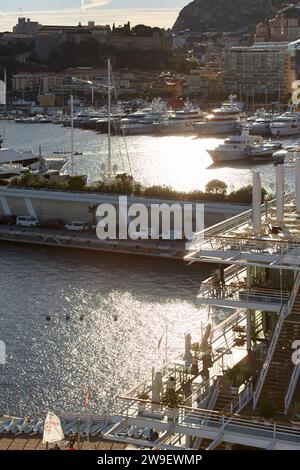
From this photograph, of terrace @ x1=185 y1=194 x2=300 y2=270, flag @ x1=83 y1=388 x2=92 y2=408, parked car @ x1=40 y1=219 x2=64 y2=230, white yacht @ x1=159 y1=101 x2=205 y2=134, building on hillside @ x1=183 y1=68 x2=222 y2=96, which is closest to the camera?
terrace @ x1=185 y1=194 x2=300 y2=270

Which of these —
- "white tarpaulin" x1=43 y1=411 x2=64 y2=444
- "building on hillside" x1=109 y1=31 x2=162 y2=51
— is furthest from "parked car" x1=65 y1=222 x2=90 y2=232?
"building on hillside" x1=109 y1=31 x2=162 y2=51

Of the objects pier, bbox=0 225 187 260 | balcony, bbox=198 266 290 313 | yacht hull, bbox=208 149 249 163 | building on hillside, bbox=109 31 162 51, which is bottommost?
pier, bbox=0 225 187 260

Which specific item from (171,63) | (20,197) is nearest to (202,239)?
(20,197)

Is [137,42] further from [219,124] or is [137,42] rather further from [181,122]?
[219,124]

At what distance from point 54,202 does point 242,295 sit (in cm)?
1467

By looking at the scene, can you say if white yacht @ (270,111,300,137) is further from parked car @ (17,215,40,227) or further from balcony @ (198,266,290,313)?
balcony @ (198,266,290,313)

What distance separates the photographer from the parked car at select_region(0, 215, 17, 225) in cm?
2110

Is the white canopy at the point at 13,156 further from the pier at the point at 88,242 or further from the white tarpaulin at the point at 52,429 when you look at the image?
the white tarpaulin at the point at 52,429

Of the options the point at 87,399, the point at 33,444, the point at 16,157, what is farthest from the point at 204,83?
the point at 33,444

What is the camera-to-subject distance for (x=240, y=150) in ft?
115

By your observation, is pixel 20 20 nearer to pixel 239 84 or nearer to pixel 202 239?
pixel 239 84

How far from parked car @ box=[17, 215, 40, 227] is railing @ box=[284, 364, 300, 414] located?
1479 cm

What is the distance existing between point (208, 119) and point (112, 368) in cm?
3609

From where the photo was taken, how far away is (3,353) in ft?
40.1
